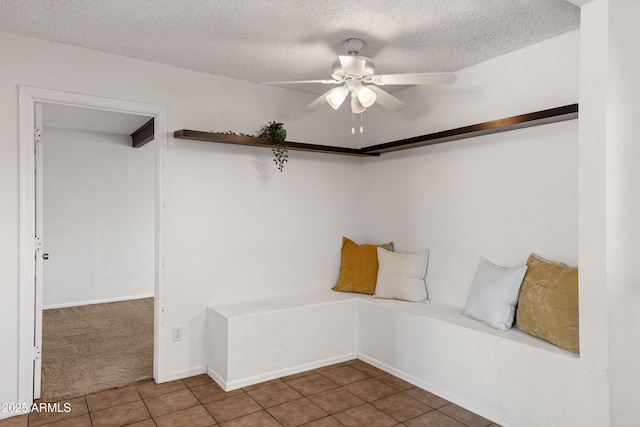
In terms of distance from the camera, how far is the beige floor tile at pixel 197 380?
334 centimetres

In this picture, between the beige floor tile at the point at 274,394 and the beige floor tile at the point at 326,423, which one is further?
the beige floor tile at the point at 274,394

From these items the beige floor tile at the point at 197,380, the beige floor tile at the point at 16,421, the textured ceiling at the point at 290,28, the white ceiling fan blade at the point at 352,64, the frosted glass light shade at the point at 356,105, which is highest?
the textured ceiling at the point at 290,28

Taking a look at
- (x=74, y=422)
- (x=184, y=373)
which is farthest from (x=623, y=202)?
(x=74, y=422)

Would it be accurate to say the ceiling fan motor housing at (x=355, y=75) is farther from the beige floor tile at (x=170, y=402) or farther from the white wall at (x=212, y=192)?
the beige floor tile at (x=170, y=402)

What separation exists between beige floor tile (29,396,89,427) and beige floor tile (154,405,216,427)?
0.56m

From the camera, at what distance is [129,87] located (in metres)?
3.26

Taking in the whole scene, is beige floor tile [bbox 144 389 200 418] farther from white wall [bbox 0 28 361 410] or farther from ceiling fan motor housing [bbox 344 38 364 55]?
ceiling fan motor housing [bbox 344 38 364 55]

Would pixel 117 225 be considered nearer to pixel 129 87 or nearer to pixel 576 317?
pixel 129 87

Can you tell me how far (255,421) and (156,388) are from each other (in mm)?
957

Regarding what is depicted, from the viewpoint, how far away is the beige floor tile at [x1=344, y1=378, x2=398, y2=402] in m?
3.12

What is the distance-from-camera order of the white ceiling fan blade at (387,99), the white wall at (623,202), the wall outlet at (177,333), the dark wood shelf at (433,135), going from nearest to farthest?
1. the white wall at (623,202)
2. the dark wood shelf at (433,135)
3. the white ceiling fan blade at (387,99)
4. the wall outlet at (177,333)

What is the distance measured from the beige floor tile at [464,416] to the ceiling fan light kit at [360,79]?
2.05m

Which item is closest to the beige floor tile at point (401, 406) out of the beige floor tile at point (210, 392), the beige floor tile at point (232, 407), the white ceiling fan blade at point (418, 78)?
the beige floor tile at point (232, 407)

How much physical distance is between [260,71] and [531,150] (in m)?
2.15
